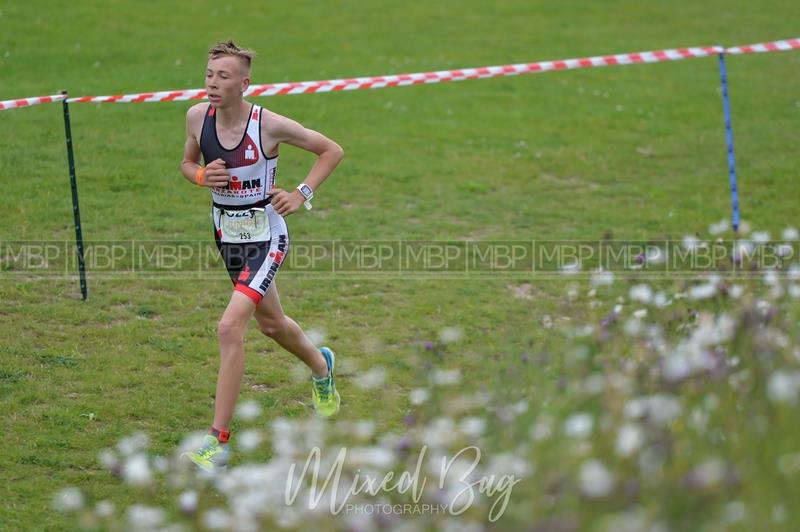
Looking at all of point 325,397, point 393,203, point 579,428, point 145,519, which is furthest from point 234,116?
point 393,203

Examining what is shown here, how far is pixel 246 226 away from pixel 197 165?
0.52 m

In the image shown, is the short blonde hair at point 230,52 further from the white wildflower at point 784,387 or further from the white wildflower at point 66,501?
the white wildflower at point 784,387

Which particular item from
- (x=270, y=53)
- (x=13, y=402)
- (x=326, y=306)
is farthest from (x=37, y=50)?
(x=13, y=402)

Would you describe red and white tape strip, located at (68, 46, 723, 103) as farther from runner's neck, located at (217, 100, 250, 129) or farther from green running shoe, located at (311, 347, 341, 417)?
green running shoe, located at (311, 347, 341, 417)

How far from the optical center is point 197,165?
6551mm

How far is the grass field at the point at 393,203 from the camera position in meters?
5.32

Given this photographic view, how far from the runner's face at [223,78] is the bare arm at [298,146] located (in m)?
0.30

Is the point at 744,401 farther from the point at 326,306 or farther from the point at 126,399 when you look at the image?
the point at 326,306

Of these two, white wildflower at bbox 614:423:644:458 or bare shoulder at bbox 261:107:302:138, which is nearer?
white wildflower at bbox 614:423:644:458

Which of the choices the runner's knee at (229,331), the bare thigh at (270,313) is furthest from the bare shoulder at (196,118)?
the runner's knee at (229,331)

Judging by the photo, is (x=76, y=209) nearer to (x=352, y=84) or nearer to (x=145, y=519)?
(x=352, y=84)

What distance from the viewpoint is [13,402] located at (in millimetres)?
6793

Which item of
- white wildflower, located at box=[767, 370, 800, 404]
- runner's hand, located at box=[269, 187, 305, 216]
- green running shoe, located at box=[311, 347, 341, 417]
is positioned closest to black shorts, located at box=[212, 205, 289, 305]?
runner's hand, located at box=[269, 187, 305, 216]

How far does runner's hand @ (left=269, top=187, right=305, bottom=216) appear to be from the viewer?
6.26 metres
